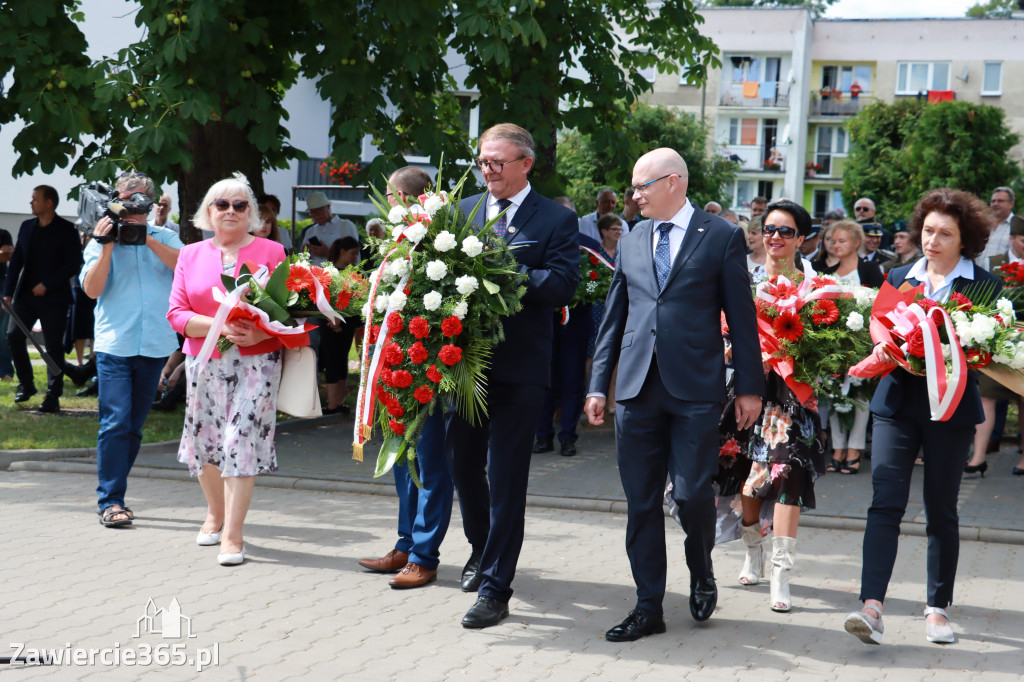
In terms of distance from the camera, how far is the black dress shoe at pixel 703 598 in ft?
17.8

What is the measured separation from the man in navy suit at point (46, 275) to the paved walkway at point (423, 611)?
5.00 meters

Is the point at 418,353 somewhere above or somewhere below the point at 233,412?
above

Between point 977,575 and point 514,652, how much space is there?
3.30 metres

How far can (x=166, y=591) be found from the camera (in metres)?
5.78

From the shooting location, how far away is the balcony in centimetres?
5409

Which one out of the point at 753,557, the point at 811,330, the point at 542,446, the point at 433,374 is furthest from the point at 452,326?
the point at 542,446

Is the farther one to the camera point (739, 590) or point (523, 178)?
point (739, 590)

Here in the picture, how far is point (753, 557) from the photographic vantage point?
6352 mm

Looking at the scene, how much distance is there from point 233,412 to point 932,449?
12.6 feet

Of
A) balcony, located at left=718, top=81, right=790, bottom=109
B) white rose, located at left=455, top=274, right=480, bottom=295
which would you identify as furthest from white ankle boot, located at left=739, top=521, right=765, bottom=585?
balcony, located at left=718, top=81, right=790, bottom=109

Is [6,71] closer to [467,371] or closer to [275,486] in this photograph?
[275,486]

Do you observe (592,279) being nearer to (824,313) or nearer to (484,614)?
(824,313)

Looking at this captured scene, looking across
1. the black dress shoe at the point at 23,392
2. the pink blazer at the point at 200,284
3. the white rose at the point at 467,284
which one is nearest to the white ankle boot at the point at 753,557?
the white rose at the point at 467,284

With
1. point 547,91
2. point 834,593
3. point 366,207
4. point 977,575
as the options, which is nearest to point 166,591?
point 834,593
